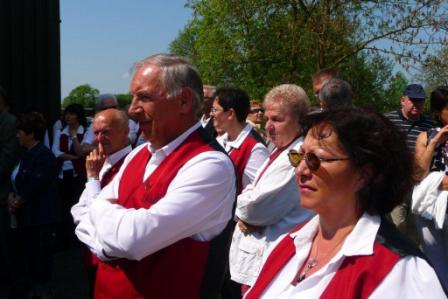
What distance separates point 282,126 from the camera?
12.3 ft

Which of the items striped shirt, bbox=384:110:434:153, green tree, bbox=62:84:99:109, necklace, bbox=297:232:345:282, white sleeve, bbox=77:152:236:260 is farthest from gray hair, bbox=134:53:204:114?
green tree, bbox=62:84:99:109

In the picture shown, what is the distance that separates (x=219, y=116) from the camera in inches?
192

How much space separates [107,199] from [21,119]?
349 cm

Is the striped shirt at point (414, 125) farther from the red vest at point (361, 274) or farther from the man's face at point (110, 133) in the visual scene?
the red vest at point (361, 274)

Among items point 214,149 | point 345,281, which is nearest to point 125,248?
point 214,149

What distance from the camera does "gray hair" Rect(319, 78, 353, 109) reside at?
14.3ft

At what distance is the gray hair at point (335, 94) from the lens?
4.35 metres

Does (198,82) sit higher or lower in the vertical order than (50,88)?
higher

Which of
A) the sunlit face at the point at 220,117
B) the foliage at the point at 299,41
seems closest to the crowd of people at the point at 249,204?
the sunlit face at the point at 220,117

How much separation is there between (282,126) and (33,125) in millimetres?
2911

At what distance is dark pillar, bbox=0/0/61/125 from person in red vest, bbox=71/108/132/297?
3352 millimetres

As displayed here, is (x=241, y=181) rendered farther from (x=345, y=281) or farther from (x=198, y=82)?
(x=345, y=281)

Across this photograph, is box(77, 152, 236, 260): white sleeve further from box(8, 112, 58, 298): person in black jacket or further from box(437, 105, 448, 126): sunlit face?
box(8, 112, 58, 298): person in black jacket

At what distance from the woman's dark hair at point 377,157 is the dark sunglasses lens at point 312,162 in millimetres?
105
